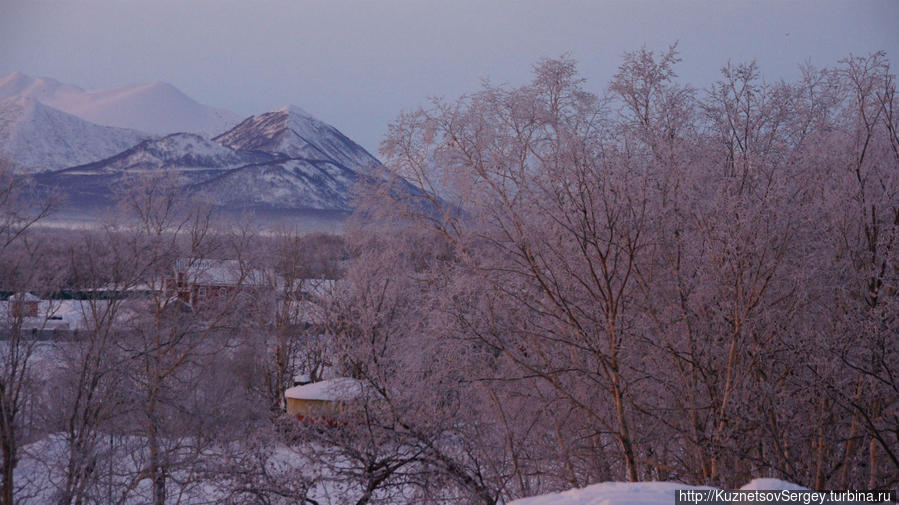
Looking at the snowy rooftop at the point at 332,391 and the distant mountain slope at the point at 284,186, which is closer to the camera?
the snowy rooftop at the point at 332,391

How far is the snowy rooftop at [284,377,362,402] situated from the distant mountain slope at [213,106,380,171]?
237 feet

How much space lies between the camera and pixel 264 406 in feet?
85.3

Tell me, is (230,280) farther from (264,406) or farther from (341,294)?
(341,294)

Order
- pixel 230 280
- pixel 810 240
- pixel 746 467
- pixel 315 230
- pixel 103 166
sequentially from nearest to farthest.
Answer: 1. pixel 810 240
2. pixel 746 467
3. pixel 230 280
4. pixel 315 230
5. pixel 103 166

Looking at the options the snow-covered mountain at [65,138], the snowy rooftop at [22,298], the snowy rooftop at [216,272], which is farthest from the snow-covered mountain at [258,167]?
the snowy rooftop at [22,298]

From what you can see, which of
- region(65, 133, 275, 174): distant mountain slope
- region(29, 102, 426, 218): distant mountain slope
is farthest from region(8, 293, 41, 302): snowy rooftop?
region(65, 133, 275, 174): distant mountain slope

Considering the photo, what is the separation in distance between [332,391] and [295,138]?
88.9m

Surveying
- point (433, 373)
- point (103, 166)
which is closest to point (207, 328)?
point (433, 373)

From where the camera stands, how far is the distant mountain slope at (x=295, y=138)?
98.9 meters

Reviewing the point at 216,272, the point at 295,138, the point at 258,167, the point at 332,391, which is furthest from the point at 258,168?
the point at 332,391

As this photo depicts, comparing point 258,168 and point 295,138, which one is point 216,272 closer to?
point 258,168

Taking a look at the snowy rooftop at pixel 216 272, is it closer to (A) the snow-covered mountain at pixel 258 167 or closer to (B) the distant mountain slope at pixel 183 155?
(A) the snow-covered mountain at pixel 258 167

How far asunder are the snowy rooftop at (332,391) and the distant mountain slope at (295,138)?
237 ft

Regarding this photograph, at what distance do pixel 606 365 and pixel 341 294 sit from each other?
1108 centimetres
